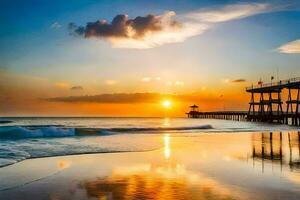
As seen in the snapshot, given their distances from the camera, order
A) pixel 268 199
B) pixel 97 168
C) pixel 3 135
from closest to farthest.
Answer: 1. pixel 268 199
2. pixel 97 168
3. pixel 3 135

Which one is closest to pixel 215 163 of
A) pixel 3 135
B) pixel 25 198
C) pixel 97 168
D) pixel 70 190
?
pixel 97 168

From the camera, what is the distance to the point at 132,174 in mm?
12625

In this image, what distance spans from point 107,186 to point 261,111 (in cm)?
7184

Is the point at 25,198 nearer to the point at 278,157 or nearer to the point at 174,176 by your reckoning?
the point at 174,176

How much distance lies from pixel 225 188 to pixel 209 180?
1261 mm

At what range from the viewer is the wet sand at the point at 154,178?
375 inches

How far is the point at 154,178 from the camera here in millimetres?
11781

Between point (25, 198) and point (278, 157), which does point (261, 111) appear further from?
point (25, 198)

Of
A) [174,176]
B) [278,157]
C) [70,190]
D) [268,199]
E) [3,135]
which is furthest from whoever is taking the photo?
[3,135]

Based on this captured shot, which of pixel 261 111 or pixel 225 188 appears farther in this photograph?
pixel 261 111

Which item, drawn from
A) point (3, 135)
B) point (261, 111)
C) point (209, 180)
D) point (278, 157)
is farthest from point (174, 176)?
point (261, 111)

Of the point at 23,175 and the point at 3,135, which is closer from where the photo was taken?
the point at 23,175

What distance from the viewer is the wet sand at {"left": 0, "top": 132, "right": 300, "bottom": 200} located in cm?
953

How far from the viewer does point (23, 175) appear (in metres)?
12.6
